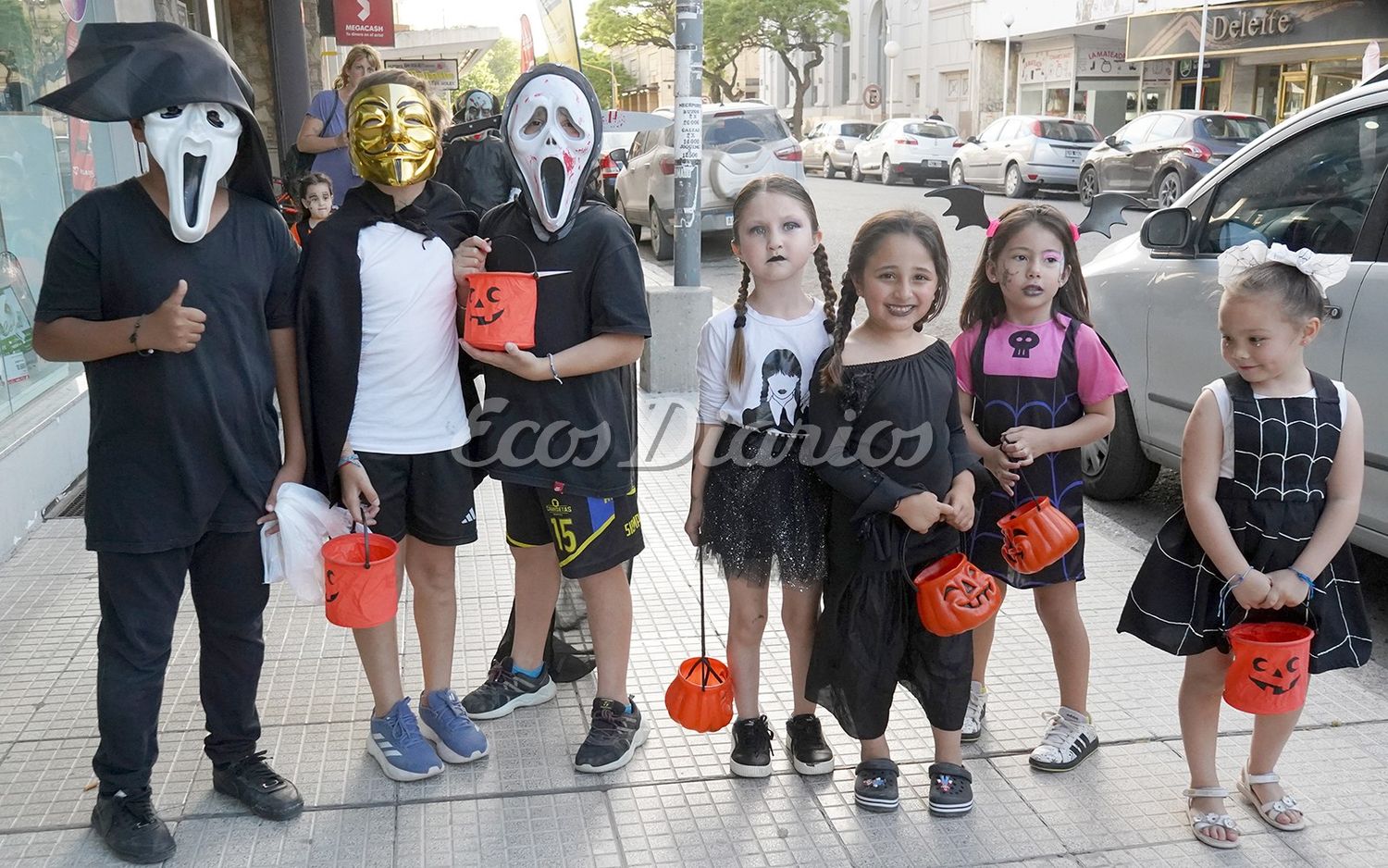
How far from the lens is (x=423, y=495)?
3.03 metres

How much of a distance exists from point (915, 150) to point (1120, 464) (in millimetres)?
21320

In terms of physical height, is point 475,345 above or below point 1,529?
above

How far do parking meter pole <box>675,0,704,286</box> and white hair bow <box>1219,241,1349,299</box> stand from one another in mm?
4262

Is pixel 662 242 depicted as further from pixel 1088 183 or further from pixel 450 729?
pixel 450 729

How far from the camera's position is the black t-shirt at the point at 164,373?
2578mm

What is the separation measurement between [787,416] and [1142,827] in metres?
1.35

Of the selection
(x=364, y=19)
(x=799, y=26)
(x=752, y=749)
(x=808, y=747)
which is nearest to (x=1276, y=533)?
(x=808, y=747)

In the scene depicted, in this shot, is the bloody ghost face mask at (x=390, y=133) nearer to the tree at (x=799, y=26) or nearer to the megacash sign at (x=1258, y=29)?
the megacash sign at (x=1258, y=29)

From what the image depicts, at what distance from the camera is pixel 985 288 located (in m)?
3.24

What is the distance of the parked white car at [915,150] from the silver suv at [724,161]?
38.0 ft

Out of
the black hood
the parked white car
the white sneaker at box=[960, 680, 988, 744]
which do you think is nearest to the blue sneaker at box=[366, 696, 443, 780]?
the white sneaker at box=[960, 680, 988, 744]

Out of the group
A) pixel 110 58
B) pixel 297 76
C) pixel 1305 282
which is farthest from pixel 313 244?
pixel 297 76

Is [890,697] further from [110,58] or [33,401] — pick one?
[33,401]

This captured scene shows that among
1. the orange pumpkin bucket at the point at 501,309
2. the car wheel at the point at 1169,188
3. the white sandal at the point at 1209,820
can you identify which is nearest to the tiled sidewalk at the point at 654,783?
the white sandal at the point at 1209,820
